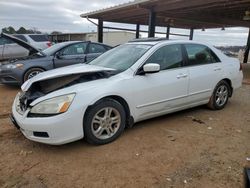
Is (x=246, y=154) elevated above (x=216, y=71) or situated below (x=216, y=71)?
below

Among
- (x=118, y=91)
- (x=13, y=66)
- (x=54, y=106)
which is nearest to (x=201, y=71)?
(x=118, y=91)

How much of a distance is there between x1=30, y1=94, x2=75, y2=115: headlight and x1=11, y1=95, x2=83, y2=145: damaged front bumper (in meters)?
0.07

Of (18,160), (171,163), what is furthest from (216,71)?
(18,160)

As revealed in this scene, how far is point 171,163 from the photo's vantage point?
3.28m

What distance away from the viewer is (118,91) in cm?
382

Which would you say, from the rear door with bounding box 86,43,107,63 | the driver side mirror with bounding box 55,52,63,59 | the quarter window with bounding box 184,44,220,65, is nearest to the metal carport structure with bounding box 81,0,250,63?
the rear door with bounding box 86,43,107,63

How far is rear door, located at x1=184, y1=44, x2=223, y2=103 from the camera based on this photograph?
16.1 ft

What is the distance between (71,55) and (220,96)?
492 cm

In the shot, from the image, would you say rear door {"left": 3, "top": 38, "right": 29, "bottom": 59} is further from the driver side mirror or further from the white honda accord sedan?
the white honda accord sedan

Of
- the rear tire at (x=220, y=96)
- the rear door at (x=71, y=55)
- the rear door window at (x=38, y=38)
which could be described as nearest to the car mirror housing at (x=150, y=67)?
the rear tire at (x=220, y=96)

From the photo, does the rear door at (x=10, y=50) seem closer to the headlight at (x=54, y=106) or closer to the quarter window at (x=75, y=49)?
the quarter window at (x=75, y=49)

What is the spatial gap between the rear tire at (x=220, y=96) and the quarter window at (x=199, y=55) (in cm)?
55

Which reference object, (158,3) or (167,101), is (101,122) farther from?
(158,3)

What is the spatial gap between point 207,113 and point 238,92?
2.72 metres
